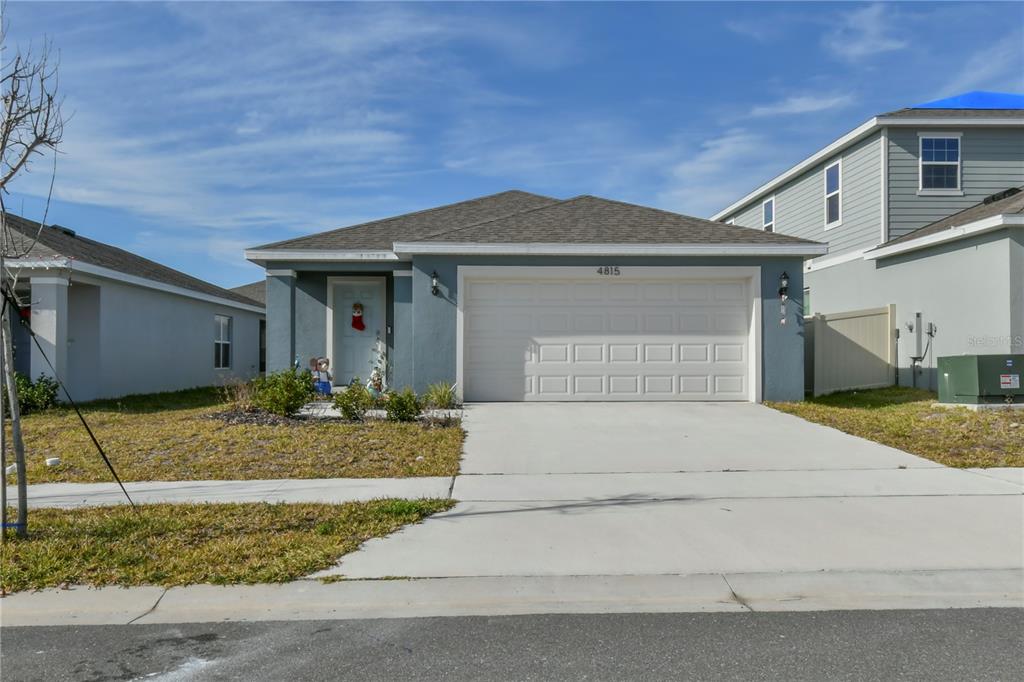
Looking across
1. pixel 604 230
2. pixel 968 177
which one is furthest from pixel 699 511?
pixel 968 177

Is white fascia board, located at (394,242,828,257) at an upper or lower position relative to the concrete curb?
upper

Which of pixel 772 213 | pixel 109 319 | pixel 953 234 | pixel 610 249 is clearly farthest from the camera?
pixel 772 213

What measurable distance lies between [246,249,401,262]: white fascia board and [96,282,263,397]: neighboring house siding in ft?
9.10

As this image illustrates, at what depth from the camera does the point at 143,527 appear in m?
5.84

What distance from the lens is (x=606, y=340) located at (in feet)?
45.1

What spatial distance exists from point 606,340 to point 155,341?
1220cm

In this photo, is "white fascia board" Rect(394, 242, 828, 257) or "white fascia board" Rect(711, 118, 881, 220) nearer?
"white fascia board" Rect(394, 242, 828, 257)

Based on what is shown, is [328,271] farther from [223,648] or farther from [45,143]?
[223,648]

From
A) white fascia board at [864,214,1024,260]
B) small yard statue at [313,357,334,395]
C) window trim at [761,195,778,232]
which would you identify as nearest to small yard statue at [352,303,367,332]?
small yard statue at [313,357,334,395]

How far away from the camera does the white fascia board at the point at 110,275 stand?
539 inches

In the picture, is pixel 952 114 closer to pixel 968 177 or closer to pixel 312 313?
pixel 968 177

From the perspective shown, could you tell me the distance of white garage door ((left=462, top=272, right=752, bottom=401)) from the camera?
13719mm

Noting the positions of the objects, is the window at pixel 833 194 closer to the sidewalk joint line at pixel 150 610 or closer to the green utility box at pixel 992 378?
the green utility box at pixel 992 378

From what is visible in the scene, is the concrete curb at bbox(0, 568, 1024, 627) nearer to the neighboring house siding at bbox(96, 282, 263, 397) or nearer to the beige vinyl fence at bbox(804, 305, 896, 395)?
the neighboring house siding at bbox(96, 282, 263, 397)
